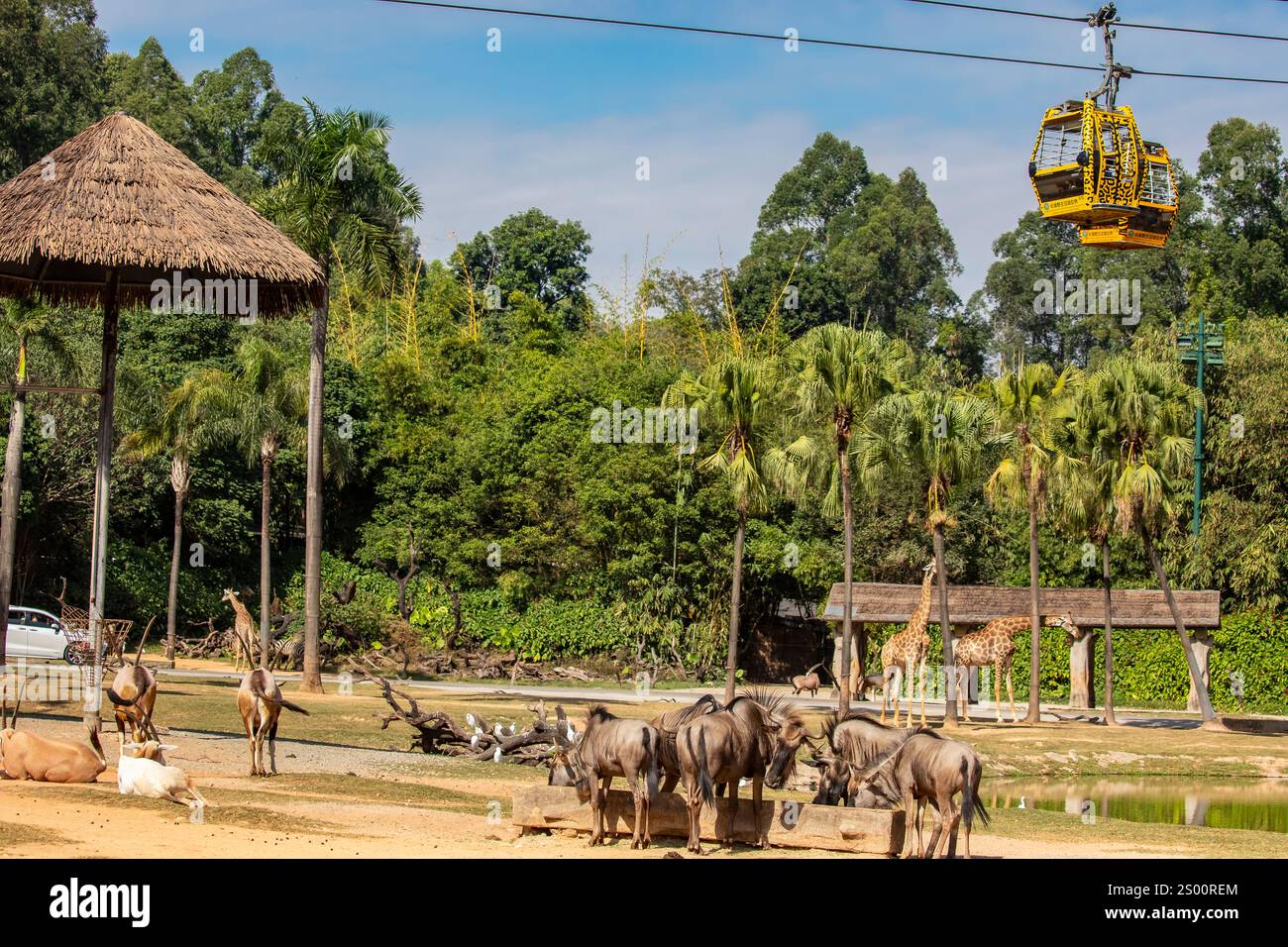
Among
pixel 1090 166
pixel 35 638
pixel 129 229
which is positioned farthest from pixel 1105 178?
pixel 35 638

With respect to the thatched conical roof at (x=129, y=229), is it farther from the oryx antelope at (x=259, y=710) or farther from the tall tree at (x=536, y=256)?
the tall tree at (x=536, y=256)

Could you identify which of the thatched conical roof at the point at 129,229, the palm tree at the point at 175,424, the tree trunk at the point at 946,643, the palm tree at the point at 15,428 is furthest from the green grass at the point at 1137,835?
the palm tree at the point at 175,424

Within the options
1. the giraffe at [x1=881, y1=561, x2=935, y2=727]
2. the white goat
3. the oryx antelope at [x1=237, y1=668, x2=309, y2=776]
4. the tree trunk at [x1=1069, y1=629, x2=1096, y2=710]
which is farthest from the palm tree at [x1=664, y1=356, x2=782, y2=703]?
the white goat

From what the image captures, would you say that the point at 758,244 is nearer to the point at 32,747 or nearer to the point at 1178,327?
the point at 1178,327

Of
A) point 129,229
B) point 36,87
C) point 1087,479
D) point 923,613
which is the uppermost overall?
point 36,87

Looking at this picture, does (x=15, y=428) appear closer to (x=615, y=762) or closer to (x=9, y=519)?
(x=9, y=519)

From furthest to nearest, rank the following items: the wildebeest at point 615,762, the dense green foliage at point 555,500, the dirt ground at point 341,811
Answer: the dense green foliage at point 555,500
the wildebeest at point 615,762
the dirt ground at point 341,811

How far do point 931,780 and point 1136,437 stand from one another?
2295 centimetres

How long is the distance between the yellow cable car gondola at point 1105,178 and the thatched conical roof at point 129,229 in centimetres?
1630

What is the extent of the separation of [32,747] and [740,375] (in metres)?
20.2

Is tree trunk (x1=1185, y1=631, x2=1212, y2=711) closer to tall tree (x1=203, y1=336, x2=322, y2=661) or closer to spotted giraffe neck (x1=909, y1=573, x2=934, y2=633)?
spotted giraffe neck (x1=909, y1=573, x2=934, y2=633)

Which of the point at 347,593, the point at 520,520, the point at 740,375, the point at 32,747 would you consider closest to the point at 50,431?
the point at 347,593

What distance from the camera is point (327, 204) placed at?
32.2 meters

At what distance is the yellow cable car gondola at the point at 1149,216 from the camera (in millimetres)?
30828
